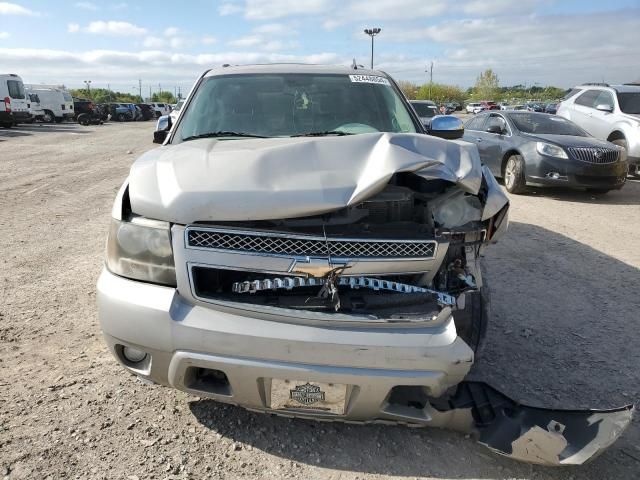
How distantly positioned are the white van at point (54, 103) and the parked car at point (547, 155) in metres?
30.8

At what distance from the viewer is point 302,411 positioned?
2221mm

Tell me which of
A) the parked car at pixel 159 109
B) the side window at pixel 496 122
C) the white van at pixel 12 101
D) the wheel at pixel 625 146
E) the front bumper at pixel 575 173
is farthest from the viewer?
the parked car at pixel 159 109

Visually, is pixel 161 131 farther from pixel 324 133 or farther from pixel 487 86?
pixel 487 86

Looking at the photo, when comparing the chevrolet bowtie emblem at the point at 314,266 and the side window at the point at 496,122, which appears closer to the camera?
the chevrolet bowtie emblem at the point at 314,266

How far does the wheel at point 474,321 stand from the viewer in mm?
2594

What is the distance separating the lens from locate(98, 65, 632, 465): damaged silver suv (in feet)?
6.81

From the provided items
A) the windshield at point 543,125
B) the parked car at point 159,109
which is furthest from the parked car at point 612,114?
the parked car at point 159,109

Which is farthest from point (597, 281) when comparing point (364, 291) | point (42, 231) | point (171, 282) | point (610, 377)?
point (42, 231)

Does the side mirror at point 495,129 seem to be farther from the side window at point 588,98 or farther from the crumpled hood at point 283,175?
the crumpled hood at point 283,175

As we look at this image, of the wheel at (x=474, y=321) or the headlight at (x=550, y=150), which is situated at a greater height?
the headlight at (x=550, y=150)

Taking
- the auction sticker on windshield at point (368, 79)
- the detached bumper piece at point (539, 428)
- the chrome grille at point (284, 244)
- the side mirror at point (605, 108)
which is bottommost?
the detached bumper piece at point (539, 428)

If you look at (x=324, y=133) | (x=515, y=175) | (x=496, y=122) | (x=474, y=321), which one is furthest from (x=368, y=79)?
(x=496, y=122)

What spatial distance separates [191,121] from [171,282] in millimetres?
1698

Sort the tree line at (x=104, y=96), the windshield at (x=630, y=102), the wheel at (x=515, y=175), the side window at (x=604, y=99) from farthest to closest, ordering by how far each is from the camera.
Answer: the tree line at (x=104, y=96), the side window at (x=604, y=99), the windshield at (x=630, y=102), the wheel at (x=515, y=175)
